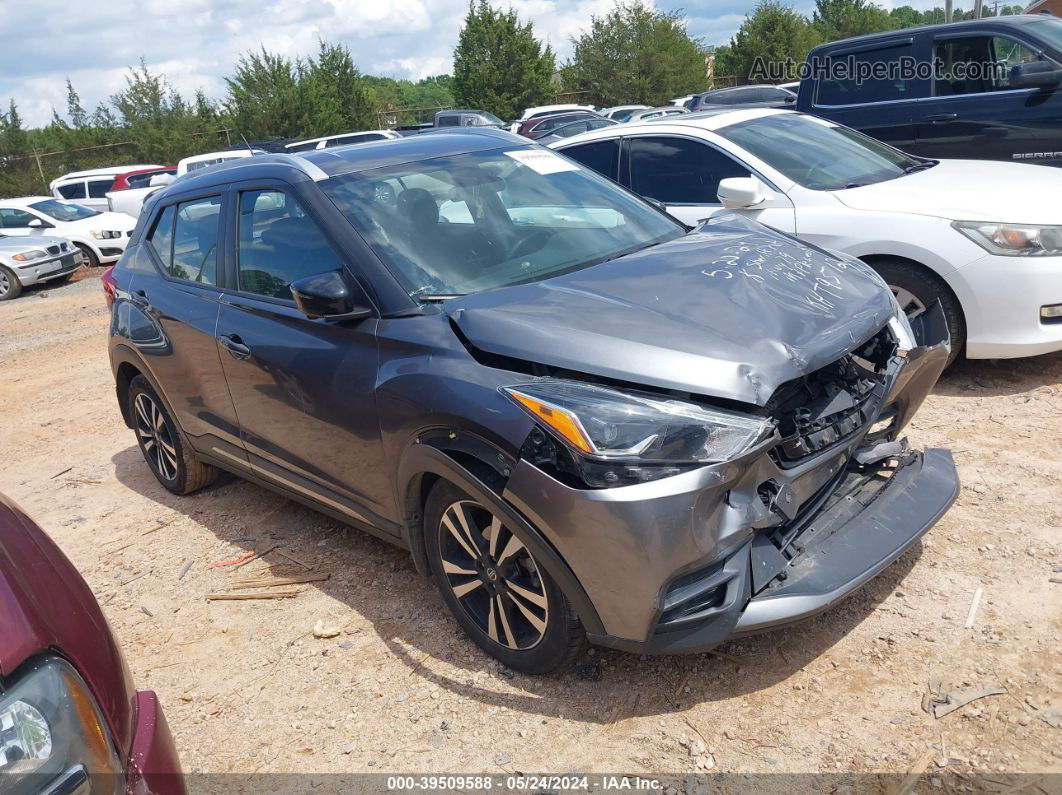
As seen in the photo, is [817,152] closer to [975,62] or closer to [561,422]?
[975,62]

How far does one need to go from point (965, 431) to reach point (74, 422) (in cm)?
653

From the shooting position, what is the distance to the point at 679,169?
6.15 m

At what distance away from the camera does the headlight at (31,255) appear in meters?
15.6

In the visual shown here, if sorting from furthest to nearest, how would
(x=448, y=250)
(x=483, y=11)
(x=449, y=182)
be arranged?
(x=483, y=11) → (x=449, y=182) → (x=448, y=250)

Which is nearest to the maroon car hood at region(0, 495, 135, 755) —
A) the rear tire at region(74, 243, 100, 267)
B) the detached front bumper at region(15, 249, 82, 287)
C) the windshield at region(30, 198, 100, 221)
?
the detached front bumper at region(15, 249, 82, 287)

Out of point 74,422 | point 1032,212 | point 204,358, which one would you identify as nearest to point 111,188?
point 74,422

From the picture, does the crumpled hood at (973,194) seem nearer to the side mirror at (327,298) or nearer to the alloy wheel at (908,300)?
the alloy wheel at (908,300)

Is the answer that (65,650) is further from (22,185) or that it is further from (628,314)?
(22,185)

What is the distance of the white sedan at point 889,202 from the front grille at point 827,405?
1.97 m

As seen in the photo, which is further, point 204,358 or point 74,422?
point 74,422

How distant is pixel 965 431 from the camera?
467cm

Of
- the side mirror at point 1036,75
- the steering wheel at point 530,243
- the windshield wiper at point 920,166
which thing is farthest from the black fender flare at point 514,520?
the side mirror at point 1036,75

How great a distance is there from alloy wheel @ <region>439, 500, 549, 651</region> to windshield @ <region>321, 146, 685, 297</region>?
0.86 m

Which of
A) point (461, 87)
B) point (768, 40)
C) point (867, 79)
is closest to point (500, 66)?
point (461, 87)
